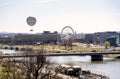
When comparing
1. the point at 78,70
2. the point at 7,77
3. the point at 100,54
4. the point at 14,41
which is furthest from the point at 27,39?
the point at 7,77

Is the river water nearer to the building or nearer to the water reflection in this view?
the water reflection

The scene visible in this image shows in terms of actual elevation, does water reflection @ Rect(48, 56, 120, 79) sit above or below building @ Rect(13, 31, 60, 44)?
below

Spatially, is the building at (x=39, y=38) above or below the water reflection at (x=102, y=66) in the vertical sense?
above

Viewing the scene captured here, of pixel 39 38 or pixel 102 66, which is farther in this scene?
pixel 39 38

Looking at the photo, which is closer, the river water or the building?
the river water

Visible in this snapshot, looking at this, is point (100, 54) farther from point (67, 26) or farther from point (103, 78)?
point (67, 26)

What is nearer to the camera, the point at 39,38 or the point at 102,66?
the point at 102,66

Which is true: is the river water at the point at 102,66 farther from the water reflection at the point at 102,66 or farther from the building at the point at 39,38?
the building at the point at 39,38

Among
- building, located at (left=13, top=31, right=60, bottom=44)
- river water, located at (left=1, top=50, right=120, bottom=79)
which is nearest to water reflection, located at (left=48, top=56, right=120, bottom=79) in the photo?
river water, located at (left=1, top=50, right=120, bottom=79)

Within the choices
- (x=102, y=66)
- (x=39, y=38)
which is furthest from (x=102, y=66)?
(x=39, y=38)

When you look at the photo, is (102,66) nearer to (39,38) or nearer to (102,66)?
(102,66)

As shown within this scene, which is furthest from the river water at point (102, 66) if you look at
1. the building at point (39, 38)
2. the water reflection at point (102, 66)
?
the building at point (39, 38)

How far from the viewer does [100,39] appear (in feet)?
627

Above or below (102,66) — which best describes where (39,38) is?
above
